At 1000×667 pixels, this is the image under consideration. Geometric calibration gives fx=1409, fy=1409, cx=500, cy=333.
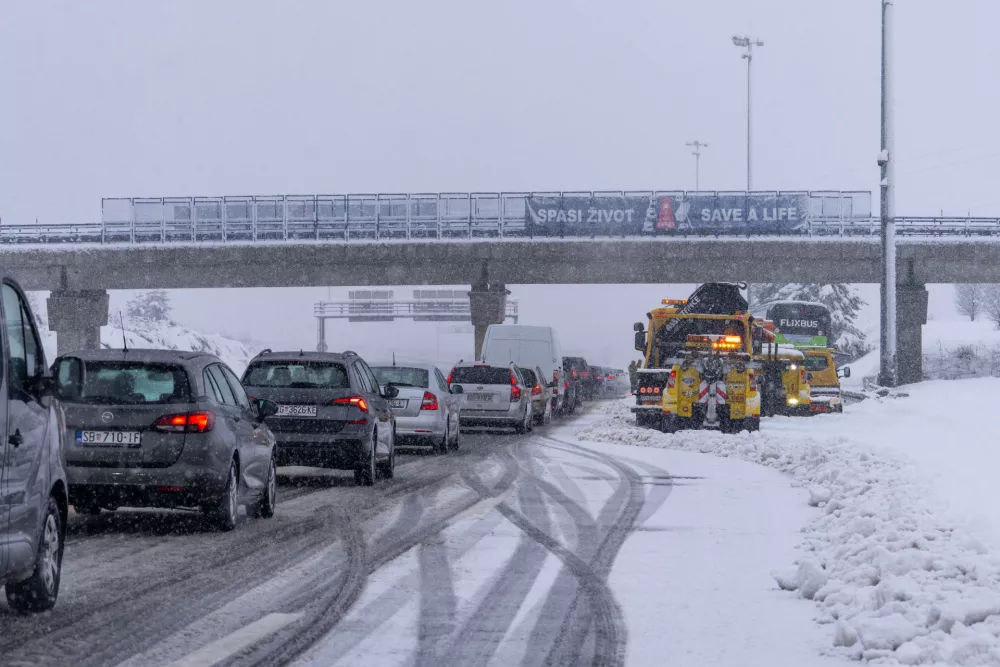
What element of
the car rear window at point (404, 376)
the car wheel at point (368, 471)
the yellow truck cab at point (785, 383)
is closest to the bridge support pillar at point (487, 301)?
the yellow truck cab at point (785, 383)

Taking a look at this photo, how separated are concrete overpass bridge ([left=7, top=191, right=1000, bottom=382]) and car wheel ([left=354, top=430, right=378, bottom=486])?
37.2 meters

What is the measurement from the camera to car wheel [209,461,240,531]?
11.1m

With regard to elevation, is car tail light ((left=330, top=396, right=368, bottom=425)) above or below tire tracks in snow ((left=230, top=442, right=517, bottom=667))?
above

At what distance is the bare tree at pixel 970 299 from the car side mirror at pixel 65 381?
15003 cm

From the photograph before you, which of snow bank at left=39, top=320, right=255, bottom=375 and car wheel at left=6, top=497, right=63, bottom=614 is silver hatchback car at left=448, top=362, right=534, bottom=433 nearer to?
car wheel at left=6, top=497, right=63, bottom=614

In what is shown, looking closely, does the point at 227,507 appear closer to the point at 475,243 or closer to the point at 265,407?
the point at 265,407

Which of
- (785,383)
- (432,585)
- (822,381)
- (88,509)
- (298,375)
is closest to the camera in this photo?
(432,585)

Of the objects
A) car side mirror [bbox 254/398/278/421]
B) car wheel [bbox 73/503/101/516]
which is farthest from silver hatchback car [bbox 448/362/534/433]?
car wheel [bbox 73/503/101/516]

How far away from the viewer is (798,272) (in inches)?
2100

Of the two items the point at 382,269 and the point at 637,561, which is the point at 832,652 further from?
the point at 382,269

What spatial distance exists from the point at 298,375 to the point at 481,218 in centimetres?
3802

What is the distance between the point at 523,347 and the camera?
3862 cm

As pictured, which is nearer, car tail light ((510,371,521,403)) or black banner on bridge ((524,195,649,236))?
car tail light ((510,371,521,403))

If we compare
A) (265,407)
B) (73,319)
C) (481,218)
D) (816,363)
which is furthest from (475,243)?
(265,407)
